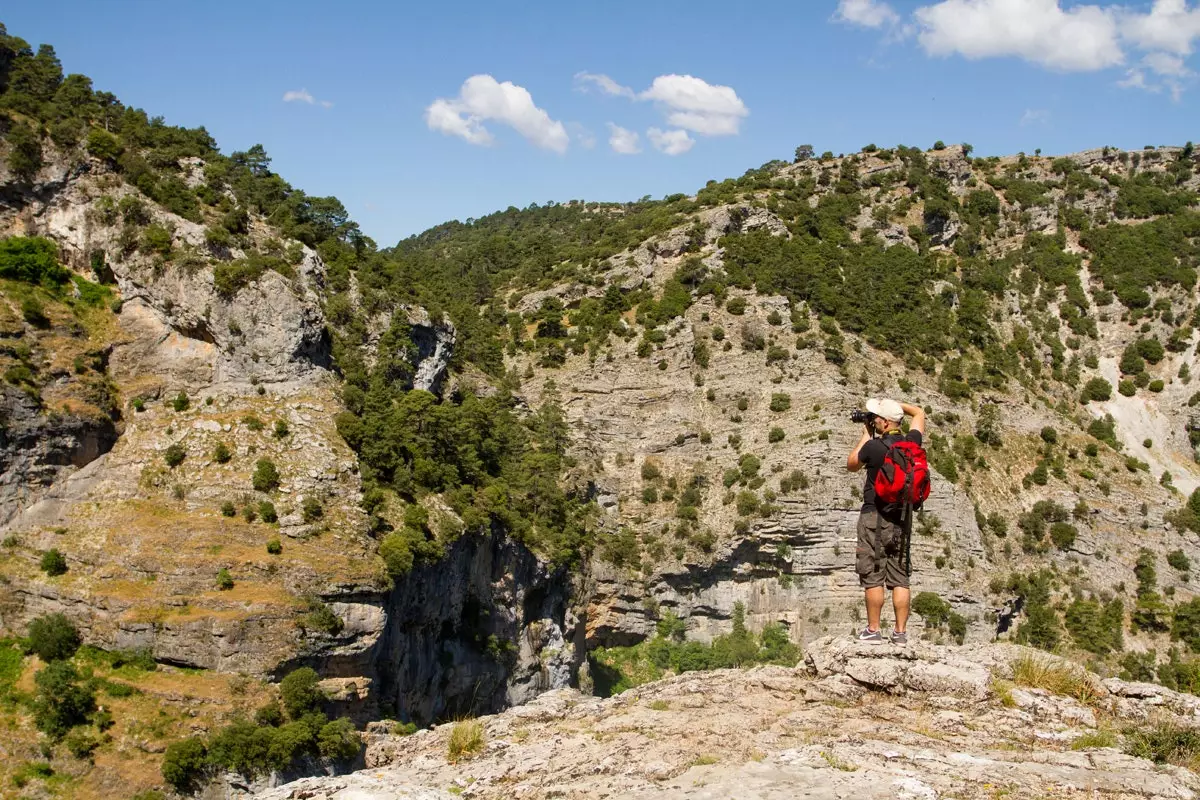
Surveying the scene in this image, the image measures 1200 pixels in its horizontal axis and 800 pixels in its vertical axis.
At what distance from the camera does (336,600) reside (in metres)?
36.6

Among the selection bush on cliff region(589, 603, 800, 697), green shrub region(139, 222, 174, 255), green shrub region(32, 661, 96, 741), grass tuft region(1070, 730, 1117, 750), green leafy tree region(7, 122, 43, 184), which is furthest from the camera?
bush on cliff region(589, 603, 800, 697)

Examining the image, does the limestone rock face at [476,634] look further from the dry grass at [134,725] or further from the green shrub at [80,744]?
the green shrub at [80,744]

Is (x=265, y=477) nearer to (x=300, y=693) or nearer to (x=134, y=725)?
(x=300, y=693)

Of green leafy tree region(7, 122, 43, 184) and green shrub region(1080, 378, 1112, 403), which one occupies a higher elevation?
green leafy tree region(7, 122, 43, 184)

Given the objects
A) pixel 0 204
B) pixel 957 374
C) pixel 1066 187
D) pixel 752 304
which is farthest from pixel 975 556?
pixel 1066 187

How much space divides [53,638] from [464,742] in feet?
93.3

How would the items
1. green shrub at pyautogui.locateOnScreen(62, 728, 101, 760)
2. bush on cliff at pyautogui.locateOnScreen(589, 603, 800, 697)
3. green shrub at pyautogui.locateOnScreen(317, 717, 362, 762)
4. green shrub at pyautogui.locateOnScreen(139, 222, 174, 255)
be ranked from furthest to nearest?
1. bush on cliff at pyautogui.locateOnScreen(589, 603, 800, 697)
2. green shrub at pyautogui.locateOnScreen(139, 222, 174, 255)
3. green shrub at pyautogui.locateOnScreen(317, 717, 362, 762)
4. green shrub at pyautogui.locateOnScreen(62, 728, 101, 760)

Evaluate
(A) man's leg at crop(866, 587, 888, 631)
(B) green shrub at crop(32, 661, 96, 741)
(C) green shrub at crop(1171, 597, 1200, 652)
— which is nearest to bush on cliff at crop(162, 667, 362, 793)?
(B) green shrub at crop(32, 661, 96, 741)

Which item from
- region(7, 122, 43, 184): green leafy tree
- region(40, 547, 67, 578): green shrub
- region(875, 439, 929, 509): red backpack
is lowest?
region(40, 547, 67, 578): green shrub

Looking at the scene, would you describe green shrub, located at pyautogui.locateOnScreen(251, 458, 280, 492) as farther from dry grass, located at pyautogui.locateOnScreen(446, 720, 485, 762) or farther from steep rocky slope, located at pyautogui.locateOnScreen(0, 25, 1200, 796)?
dry grass, located at pyautogui.locateOnScreen(446, 720, 485, 762)

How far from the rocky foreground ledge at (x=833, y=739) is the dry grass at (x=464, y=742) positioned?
0.05m

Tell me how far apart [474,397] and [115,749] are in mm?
32548

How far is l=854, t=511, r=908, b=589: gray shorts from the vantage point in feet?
39.8

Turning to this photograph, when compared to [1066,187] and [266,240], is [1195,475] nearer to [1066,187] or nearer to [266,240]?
[1066,187]
